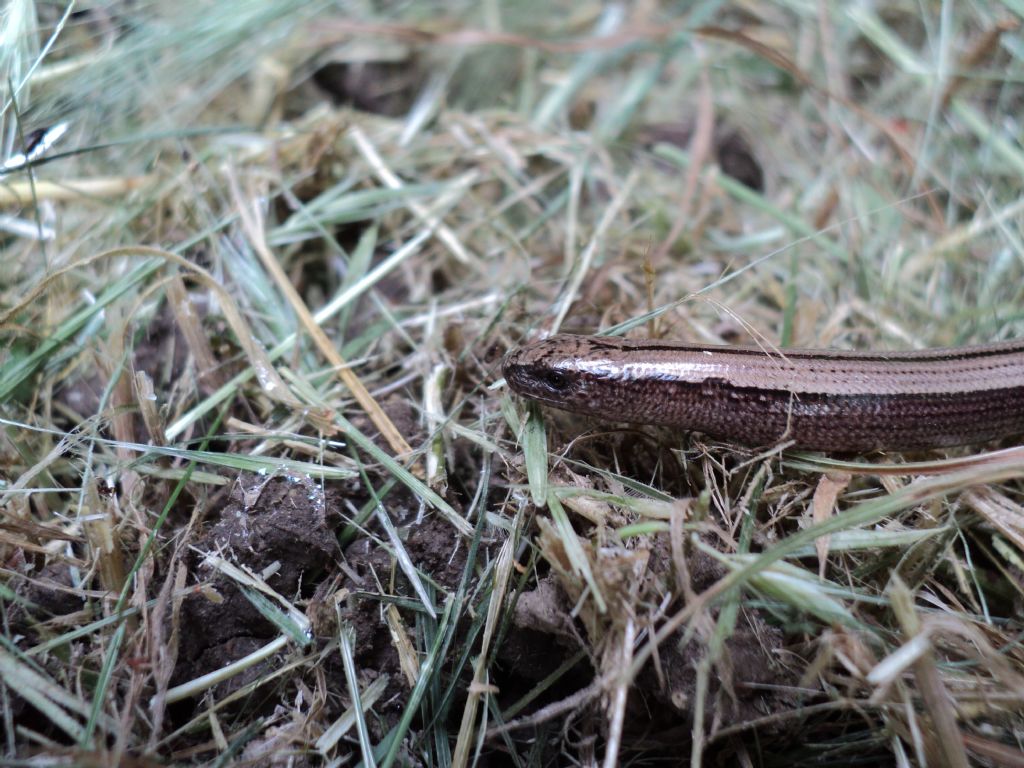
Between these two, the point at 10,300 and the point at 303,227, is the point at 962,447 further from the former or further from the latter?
the point at 10,300

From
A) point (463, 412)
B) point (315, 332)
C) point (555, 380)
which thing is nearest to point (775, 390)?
point (555, 380)

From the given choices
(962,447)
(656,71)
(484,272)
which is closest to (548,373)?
(484,272)

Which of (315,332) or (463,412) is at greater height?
(315,332)

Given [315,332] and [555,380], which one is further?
[315,332]

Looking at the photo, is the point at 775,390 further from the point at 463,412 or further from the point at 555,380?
the point at 463,412

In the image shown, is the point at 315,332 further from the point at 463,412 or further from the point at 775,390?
the point at 775,390

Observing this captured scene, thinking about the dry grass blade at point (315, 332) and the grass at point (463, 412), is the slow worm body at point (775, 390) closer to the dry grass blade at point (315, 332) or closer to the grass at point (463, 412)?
the grass at point (463, 412)

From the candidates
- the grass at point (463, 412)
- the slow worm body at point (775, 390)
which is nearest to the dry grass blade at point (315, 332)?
the grass at point (463, 412)
